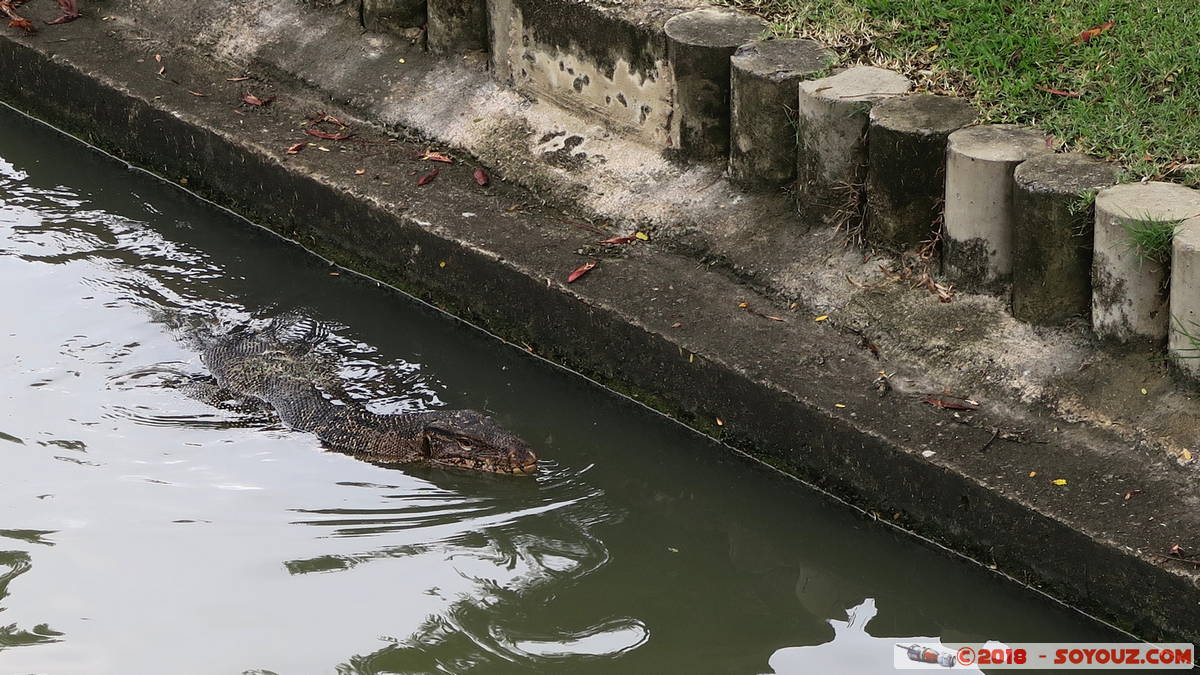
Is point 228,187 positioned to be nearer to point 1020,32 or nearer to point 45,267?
point 45,267

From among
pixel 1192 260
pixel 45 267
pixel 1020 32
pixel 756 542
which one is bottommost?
pixel 756 542

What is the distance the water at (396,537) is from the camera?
4.76 meters

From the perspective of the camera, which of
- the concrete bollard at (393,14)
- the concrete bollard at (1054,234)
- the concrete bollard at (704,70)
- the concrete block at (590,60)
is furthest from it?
the concrete bollard at (393,14)

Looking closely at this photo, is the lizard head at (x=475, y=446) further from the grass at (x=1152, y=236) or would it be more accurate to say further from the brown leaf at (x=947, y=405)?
the grass at (x=1152, y=236)

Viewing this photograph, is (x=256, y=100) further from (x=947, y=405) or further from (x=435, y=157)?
(x=947, y=405)

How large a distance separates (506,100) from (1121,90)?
113 inches

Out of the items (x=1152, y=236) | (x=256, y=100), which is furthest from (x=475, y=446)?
(x=256, y=100)

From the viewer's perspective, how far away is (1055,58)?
6.08 metres

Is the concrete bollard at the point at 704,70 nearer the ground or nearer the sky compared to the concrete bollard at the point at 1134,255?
nearer the sky

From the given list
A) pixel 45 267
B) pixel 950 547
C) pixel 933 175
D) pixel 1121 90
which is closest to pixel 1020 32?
pixel 1121 90

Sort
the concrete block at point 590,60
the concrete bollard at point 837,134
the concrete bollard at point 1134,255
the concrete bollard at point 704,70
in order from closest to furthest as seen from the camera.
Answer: the concrete bollard at point 1134,255 → the concrete bollard at point 837,134 → the concrete bollard at point 704,70 → the concrete block at point 590,60

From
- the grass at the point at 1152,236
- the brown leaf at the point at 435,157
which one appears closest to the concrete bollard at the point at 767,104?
the brown leaf at the point at 435,157

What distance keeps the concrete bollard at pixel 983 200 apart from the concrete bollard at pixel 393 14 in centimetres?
323

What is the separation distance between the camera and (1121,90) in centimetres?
583
